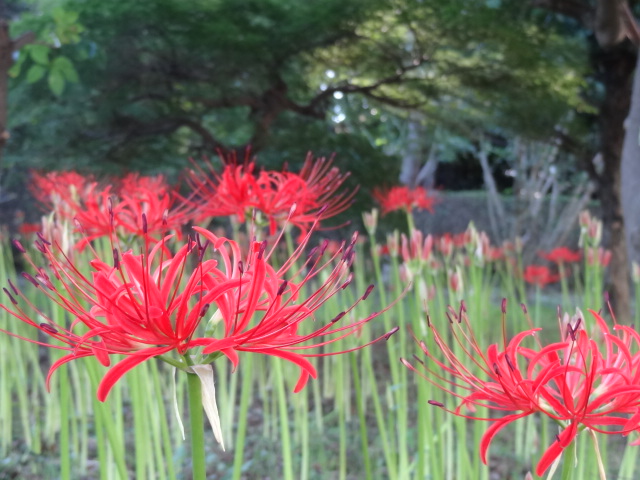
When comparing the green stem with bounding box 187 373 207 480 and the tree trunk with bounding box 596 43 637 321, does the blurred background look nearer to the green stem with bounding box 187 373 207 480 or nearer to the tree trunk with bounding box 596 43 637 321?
the tree trunk with bounding box 596 43 637 321

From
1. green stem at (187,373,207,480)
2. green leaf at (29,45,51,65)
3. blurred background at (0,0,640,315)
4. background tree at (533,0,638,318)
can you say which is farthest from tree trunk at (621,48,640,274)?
green stem at (187,373,207,480)

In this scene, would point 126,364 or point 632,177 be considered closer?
point 126,364

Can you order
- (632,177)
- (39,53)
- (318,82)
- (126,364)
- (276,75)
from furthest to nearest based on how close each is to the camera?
(318,82) < (276,75) < (632,177) < (39,53) < (126,364)

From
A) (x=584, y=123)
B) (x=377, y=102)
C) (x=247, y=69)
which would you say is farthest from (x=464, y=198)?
(x=247, y=69)

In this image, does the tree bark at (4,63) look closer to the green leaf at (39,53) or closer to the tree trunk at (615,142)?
the green leaf at (39,53)

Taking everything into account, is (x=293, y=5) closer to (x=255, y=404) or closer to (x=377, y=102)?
(x=377, y=102)

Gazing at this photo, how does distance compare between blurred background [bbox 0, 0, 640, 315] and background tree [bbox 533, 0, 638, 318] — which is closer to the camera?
blurred background [bbox 0, 0, 640, 315]

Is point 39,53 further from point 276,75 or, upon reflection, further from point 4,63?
point 276,75

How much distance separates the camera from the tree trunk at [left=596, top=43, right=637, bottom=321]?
426cm

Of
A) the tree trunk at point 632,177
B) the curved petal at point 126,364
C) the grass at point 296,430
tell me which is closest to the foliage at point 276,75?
the tree trunk at point 632,177

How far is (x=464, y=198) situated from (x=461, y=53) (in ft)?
20.2

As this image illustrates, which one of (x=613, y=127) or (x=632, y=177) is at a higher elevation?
(x=613, y=127)

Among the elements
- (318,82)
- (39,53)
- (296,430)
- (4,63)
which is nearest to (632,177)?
(318,82)

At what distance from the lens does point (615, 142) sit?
4328mm
